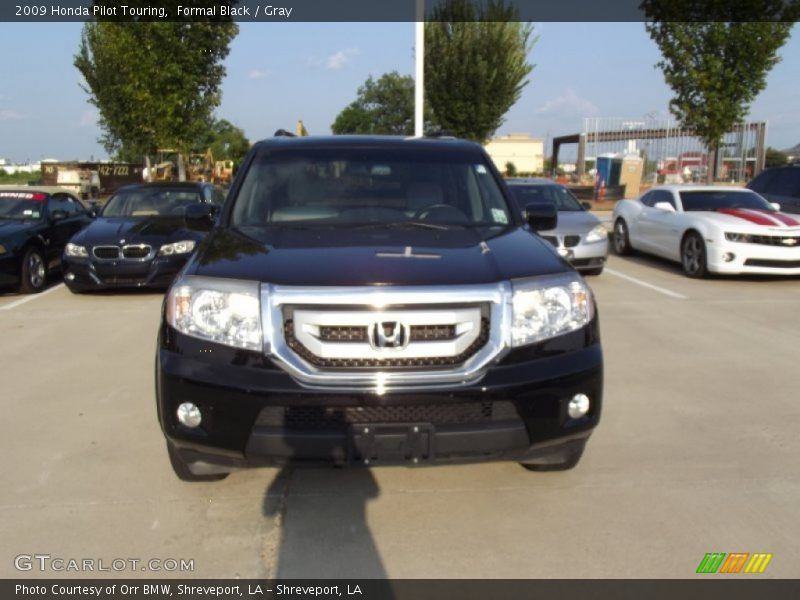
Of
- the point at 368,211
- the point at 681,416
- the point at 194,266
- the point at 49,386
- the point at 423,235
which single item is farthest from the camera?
the point at 49,386

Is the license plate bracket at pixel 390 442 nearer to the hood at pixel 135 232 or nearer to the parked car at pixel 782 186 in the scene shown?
the hood at pixel 135 232

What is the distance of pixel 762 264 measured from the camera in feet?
31.2

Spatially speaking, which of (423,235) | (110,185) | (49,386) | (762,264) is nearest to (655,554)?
(423,235)

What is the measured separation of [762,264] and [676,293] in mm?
1380

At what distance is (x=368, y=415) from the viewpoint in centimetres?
286

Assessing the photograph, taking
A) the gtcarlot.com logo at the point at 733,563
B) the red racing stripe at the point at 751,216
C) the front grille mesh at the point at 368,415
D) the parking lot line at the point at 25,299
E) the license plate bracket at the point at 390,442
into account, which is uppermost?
the red racing stripe at the point at 751,216

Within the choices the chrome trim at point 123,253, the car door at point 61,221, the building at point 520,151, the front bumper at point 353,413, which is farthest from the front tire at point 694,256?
the building at point 520,151

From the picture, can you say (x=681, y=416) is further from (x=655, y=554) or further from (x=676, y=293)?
(x=676, y=293)

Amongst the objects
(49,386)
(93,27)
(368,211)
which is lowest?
(49,386)

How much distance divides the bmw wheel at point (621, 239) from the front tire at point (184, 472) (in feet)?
34.5

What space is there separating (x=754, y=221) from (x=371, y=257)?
8.09 meters

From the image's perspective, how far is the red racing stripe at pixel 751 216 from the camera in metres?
9.56

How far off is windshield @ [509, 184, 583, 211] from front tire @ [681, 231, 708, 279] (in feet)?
5.90

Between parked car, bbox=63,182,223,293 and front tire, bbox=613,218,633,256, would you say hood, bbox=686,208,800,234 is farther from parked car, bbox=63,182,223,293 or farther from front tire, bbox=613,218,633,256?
parked car, bbox=63,182,223,293
